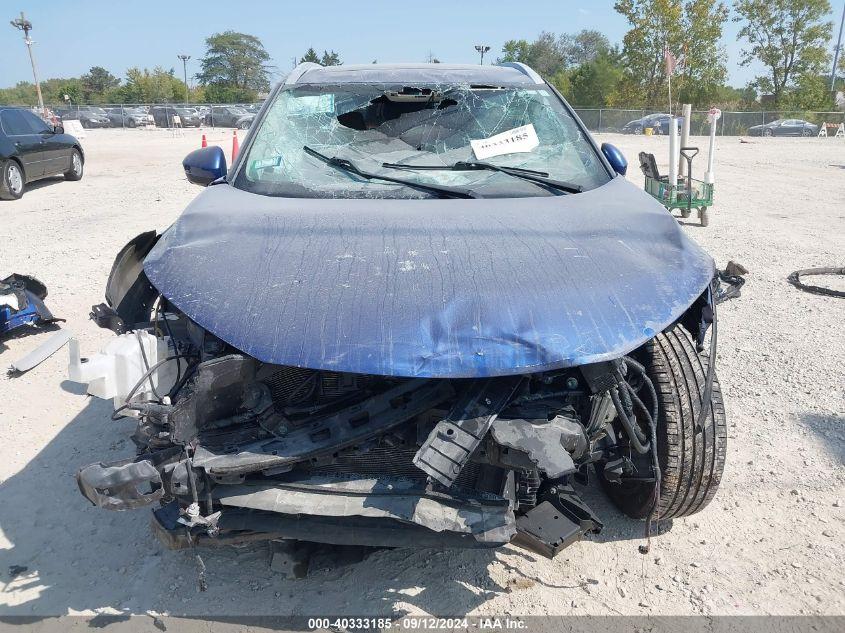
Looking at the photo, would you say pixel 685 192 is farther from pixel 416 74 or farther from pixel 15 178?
pixel 15 178

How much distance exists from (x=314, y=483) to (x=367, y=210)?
1.20 metres

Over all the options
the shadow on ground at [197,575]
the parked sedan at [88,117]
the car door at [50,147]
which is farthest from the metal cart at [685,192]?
the parked sedan at [88,117]

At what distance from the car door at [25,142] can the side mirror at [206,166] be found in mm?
9904

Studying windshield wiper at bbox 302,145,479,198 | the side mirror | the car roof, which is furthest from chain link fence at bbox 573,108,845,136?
windshield wiper at bbox 302,145,479,198

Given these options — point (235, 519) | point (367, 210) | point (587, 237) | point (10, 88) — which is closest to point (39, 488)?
point (235, 519)

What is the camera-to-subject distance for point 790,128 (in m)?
33.2

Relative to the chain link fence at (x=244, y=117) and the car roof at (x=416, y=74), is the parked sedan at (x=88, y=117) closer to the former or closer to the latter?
the chain link fence at (x=244, y=117)

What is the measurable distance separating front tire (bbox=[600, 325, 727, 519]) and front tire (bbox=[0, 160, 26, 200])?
11.8m

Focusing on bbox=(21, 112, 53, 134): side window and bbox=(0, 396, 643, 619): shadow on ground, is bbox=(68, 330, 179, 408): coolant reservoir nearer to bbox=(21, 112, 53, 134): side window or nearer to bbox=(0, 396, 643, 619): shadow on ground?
bbox=(0, 396, 643, 619): shadow on ground

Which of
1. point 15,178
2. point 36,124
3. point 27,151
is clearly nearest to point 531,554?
point 15,178

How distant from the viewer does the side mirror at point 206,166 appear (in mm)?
3658

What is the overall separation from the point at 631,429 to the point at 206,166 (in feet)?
8.66

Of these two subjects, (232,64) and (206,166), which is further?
(232,64)

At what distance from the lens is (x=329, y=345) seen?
6.70 feet
